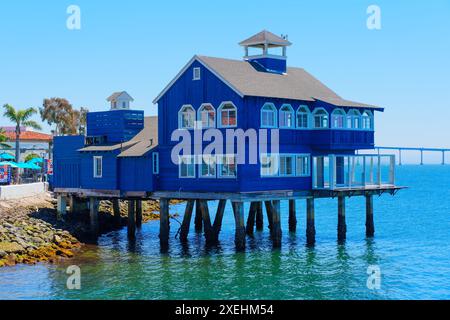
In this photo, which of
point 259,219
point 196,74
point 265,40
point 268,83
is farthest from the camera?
point 259,219

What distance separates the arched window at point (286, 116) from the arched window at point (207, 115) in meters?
4.14

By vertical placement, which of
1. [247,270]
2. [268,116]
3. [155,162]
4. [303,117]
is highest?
[303,117]

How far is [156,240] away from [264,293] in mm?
18151

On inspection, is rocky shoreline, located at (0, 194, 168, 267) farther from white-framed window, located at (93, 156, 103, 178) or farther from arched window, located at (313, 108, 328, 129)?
arched window, located at (313, 108, 328, 129)

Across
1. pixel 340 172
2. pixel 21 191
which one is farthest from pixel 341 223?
pixel 21 191

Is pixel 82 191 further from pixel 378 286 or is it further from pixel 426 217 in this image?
pixel 426 217

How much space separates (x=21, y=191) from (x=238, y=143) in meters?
20.8

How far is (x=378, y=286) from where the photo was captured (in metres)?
36.7

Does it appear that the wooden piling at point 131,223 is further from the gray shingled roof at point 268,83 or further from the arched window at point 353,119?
the arched window at point 353,119

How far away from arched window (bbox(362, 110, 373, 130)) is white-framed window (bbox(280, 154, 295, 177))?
21.9ft

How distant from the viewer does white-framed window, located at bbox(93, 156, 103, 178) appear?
51406 mm

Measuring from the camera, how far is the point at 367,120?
1955 inches

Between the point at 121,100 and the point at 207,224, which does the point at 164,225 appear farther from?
the point at 121,100

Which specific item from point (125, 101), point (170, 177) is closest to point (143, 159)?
point (170, 177)
